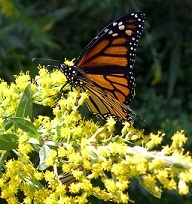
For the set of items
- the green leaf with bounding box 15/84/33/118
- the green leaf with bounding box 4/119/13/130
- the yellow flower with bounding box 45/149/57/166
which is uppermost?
the green leaf with bounding box 15/84/33/118

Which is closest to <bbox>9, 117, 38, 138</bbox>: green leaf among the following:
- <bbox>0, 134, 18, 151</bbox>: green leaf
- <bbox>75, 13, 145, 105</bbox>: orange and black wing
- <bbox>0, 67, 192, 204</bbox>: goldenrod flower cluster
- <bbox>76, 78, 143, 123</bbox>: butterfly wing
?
<bbox>0, 67, 192, 204</bbox>: goldenrod flower cluster

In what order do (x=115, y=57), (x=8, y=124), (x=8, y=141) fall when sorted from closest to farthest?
(x=8, y=141) < (x=8, y=124) < (x=115, y=57)

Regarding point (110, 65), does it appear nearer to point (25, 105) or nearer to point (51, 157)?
point (25, 105)

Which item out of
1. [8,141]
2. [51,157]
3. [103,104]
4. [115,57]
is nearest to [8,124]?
[8,141]

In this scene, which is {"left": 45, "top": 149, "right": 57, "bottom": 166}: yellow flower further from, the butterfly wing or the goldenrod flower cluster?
the butterfly wing

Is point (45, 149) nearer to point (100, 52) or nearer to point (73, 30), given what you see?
point (100, 52)

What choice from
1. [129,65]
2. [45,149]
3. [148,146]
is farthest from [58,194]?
[129,65]

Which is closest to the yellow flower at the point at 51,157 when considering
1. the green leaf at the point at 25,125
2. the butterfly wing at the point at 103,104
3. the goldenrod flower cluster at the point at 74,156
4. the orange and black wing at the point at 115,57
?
the goldenrod flower cluster at the point at 74,156
